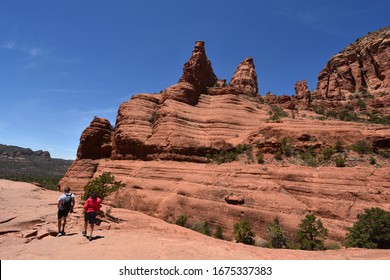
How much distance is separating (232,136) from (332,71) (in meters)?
55.2

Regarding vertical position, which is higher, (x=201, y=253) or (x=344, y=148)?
(x=344, y=148)

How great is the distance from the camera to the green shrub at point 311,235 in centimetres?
1616

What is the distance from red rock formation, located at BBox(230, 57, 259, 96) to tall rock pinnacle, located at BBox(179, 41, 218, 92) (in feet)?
42.6

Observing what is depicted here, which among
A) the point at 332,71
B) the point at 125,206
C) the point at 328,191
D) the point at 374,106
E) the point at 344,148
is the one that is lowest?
the point at 125,206

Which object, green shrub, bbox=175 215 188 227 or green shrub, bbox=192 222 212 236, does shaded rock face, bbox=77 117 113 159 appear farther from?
green shrub, bbox=192 222 212 236

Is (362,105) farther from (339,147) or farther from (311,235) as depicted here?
(311,235)

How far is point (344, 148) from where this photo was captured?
26344 millimetres

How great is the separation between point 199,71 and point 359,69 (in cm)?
4654

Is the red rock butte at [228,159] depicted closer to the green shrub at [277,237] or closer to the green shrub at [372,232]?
the green shrub at [277,237]

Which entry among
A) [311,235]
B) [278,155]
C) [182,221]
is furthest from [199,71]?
[311,235]

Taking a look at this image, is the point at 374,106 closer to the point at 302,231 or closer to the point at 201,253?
the point at 302,231

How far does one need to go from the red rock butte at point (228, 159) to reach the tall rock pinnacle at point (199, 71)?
0.70ft

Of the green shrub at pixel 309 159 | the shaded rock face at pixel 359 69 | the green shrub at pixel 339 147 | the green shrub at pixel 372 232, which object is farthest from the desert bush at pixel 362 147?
the shaded rock face at pixel 359 69
